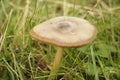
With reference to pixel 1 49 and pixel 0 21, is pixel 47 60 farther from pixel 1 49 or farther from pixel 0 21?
pixel 0 21

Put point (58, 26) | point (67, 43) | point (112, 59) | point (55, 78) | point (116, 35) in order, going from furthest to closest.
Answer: point (116, 35) < point (112, 59) < point (55, 78) < point (58, 26) < point (67, 43)

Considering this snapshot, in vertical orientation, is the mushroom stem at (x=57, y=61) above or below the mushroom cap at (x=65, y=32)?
below

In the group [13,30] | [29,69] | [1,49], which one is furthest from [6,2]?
[29,69]

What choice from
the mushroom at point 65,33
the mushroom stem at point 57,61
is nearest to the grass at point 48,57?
the mushroom stem at point 57,61

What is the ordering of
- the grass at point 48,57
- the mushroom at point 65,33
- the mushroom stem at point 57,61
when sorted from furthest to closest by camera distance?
the grass at point 48,57 < the mushroom stem at point 57,61 < the mushroom at point 65,33

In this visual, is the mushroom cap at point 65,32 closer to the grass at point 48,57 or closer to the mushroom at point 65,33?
the mushroom at point 65,33

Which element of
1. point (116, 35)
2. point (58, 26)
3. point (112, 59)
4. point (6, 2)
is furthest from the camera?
point (6, 2)

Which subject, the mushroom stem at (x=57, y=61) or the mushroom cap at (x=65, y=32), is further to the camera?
the mushroom stem at (x=57, y=61)
